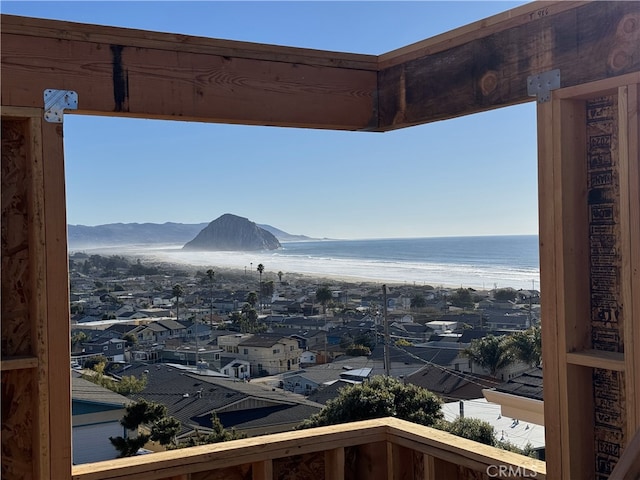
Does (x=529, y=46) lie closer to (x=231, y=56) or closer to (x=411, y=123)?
(x=411, y=123)

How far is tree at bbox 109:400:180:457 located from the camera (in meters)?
6.84

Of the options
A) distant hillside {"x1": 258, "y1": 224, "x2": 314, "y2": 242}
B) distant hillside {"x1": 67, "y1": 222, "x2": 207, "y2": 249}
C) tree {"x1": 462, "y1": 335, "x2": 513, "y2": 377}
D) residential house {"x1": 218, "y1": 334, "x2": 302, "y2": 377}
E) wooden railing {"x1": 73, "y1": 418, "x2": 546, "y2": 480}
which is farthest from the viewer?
distant hillside {"x1": 258, "y1": 224, "x2": 314, "y2": 242}

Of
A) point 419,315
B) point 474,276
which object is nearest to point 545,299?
point 419,315

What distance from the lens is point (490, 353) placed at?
9922mm

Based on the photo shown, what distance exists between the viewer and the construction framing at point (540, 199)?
1987 millimetres

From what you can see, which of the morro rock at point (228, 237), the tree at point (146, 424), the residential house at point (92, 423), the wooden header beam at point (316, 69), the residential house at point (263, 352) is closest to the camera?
the wooden header beam at point (316, 69)

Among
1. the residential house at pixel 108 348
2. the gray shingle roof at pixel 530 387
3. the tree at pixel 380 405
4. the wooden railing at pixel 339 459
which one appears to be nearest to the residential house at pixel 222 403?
the residential house at pixel 108 348

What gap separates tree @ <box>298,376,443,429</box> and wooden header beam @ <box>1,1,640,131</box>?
5424 millimetres

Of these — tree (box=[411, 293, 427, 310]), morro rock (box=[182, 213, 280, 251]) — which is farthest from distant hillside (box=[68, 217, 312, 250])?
tree (box=[411, 293, 427, 310])

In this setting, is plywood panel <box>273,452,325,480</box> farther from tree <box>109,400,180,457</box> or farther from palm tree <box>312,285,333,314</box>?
palm tree <box>312,285,333,314</box>

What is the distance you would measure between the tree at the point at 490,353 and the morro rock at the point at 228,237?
37.9ft

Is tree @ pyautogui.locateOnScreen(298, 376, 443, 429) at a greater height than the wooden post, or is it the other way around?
the wooden post

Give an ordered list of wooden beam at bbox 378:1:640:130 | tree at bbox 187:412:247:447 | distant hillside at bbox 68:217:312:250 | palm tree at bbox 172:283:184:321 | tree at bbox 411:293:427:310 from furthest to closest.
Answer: distant hillside at bbox 68:217:312:250 < tree at bbox 411:293:427:310 < palm tree at bbox 172:283:184:321 < tree at bbox 187:412:247:447 < wooden beam at bbox 378:1:640:130

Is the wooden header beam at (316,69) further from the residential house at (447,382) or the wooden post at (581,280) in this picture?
the residential house at (447,382)
